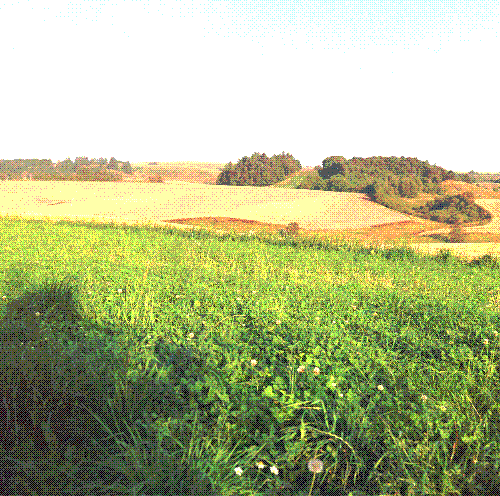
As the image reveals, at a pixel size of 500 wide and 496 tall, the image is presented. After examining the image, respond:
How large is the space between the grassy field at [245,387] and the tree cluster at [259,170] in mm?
20825

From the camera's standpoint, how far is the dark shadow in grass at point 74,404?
2.08m

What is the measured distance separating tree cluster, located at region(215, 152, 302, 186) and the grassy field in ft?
68.3

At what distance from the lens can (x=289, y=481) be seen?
7.06 feet

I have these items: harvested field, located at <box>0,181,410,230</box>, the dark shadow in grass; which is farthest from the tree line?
the dark shadow in grass

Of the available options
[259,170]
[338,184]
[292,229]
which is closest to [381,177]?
[338,184]

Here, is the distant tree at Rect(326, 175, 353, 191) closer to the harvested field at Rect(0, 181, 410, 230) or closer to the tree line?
the tree line

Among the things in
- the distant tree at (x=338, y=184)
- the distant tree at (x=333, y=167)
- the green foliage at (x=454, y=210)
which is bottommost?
the green foliage at (x=454, y=210)

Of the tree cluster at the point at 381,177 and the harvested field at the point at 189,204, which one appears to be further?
the tree cluster at the point at 381,177

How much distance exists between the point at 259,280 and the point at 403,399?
9.51 ft

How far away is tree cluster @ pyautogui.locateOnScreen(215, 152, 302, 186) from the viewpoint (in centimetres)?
2580

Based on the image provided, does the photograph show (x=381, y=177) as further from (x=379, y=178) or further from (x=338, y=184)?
(x=338, y=184)

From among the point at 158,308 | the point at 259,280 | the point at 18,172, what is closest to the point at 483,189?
the point at 259,280

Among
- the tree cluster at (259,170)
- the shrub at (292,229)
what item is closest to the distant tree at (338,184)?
the tree cluster at (259,170)

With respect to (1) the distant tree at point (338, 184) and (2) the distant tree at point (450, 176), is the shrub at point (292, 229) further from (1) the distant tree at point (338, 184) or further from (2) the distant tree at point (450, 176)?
(2) the distant tree at point (450, 176)
